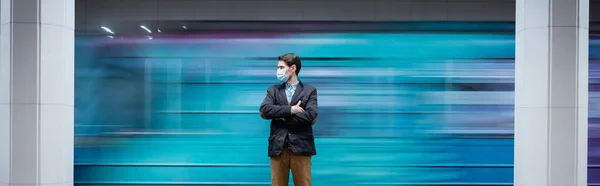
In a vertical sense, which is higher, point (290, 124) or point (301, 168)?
point (290, 124)

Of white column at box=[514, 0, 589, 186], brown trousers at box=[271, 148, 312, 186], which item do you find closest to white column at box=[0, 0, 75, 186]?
brown trousers at box=[271, 148, 312, 186]

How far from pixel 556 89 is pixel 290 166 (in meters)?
2.14

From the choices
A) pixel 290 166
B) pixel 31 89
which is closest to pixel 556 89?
pixel 290 166

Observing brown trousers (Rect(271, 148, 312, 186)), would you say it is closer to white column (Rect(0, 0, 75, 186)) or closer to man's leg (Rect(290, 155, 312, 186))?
man's leg (Rect(290, 155, 312, 186))

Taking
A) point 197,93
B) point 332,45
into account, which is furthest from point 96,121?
point 332,45

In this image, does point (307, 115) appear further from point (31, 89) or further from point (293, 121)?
point (31, 89)

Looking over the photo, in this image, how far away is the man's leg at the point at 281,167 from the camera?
4289 mm

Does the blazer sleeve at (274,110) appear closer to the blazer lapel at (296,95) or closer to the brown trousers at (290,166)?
the blazer lapel at (296,95)

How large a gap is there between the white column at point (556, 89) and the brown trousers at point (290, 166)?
177cm

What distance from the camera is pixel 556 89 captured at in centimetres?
414

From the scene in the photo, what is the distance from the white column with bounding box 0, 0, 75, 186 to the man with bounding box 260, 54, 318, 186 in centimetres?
167

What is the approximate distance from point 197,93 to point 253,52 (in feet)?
2.19

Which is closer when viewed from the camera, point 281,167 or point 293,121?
point 293,121

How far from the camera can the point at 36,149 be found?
4215 mm
